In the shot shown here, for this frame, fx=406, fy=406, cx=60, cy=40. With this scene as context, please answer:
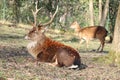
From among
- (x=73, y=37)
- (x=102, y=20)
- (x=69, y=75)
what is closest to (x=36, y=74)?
(x=69, y=75)

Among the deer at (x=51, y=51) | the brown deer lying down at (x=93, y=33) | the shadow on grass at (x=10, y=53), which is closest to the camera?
the deer at (x=51, y=51)

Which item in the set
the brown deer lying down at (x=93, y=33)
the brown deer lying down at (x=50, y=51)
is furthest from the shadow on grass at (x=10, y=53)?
the brown deer lying down at (x=93, y=33)

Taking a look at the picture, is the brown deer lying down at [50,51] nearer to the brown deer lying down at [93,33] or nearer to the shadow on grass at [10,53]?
the shadow on grass at [10,53]

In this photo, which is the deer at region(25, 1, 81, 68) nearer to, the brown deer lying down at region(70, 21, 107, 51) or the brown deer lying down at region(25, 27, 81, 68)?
the brown deer lying down at region(25, 27, 81, 68)

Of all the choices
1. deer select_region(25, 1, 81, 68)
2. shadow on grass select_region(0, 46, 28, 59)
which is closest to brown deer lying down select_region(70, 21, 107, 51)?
shadow on grass select_region(0, 46, 28, 59)

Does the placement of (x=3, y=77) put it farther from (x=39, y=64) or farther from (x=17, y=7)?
(x=17, y=7)

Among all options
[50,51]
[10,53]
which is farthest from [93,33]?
[50,51]

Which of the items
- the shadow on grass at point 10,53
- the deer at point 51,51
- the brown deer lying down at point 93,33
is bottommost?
the brown deer lying down at point 93,33

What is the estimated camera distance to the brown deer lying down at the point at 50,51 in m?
8.77

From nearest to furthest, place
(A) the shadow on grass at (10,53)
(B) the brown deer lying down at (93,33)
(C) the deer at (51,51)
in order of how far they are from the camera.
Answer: (C) the deer at (51,51)
(A) the shadow on grass at (10,53)
(B) the brown deer lying down at (93,33)

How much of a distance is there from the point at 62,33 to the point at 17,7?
5.08 metres

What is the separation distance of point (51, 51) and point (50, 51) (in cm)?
3

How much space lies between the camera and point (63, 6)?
102ft

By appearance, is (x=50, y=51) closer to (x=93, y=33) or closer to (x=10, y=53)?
(x=10, y=53)
